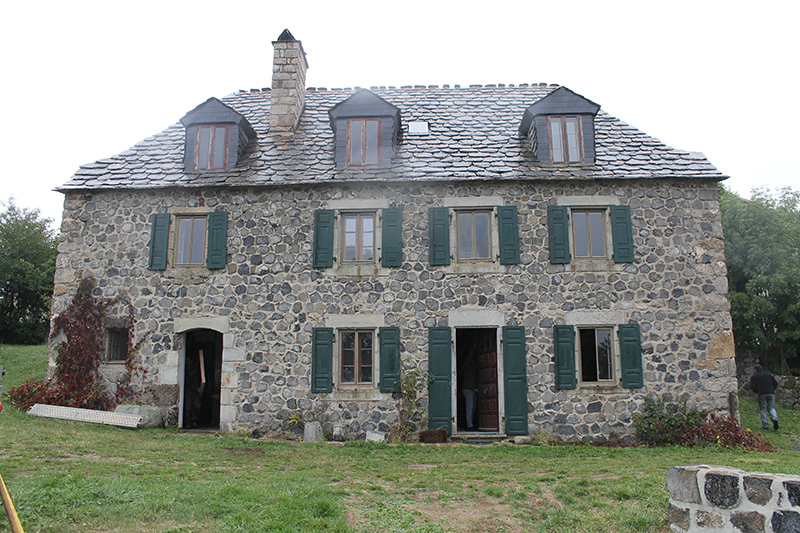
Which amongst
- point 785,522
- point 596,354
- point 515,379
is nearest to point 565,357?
point 596,354

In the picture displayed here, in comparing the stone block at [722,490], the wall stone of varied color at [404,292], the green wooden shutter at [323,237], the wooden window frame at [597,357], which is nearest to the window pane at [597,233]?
the wall stone of varied color at [404,292]

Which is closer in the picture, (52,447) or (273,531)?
(273,531)

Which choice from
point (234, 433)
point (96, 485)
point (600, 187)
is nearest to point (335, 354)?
point (234, 433)

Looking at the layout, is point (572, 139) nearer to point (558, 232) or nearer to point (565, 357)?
point (558, 232)

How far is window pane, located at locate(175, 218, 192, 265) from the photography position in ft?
40.4

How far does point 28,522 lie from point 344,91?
13268 mm

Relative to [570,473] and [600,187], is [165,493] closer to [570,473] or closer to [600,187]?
[570,473]

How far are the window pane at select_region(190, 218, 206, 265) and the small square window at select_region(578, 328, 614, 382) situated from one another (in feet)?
27.6

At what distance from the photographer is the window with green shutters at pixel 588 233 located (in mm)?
11734

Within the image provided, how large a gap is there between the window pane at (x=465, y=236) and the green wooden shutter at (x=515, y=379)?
1.79m

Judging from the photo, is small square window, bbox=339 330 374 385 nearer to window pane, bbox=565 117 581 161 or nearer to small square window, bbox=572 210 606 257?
small square window, bbox=572 210 606 257

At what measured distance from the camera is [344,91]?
15.8 metres

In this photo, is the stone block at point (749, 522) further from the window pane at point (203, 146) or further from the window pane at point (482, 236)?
the window pane at point (203, 146)

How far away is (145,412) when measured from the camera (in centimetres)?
1120
